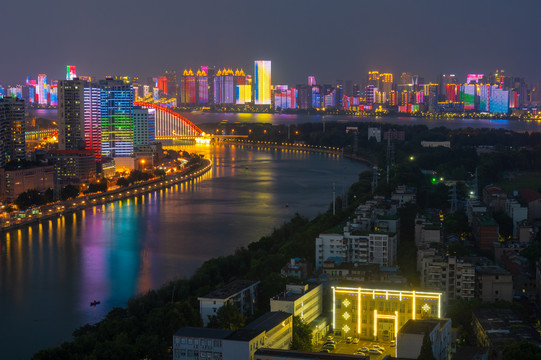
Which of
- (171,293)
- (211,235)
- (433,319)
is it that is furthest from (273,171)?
(433,319)

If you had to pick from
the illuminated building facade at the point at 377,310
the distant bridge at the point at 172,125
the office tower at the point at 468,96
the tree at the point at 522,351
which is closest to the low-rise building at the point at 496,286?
the illuminated building facade at the point at 377,310

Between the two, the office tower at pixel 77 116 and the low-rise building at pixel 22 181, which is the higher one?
the office tower at pixel 77 116

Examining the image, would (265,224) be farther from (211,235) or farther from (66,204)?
(66,204)

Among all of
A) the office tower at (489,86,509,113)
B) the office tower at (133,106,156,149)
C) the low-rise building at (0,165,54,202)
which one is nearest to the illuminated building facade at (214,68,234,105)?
the office tower at (489,86,509,113)

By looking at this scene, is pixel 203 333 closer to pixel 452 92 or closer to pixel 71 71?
pixel 71 71

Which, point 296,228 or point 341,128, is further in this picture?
point 341,128

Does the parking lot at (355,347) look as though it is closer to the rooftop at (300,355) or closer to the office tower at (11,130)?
the rooftop at (300,355)
